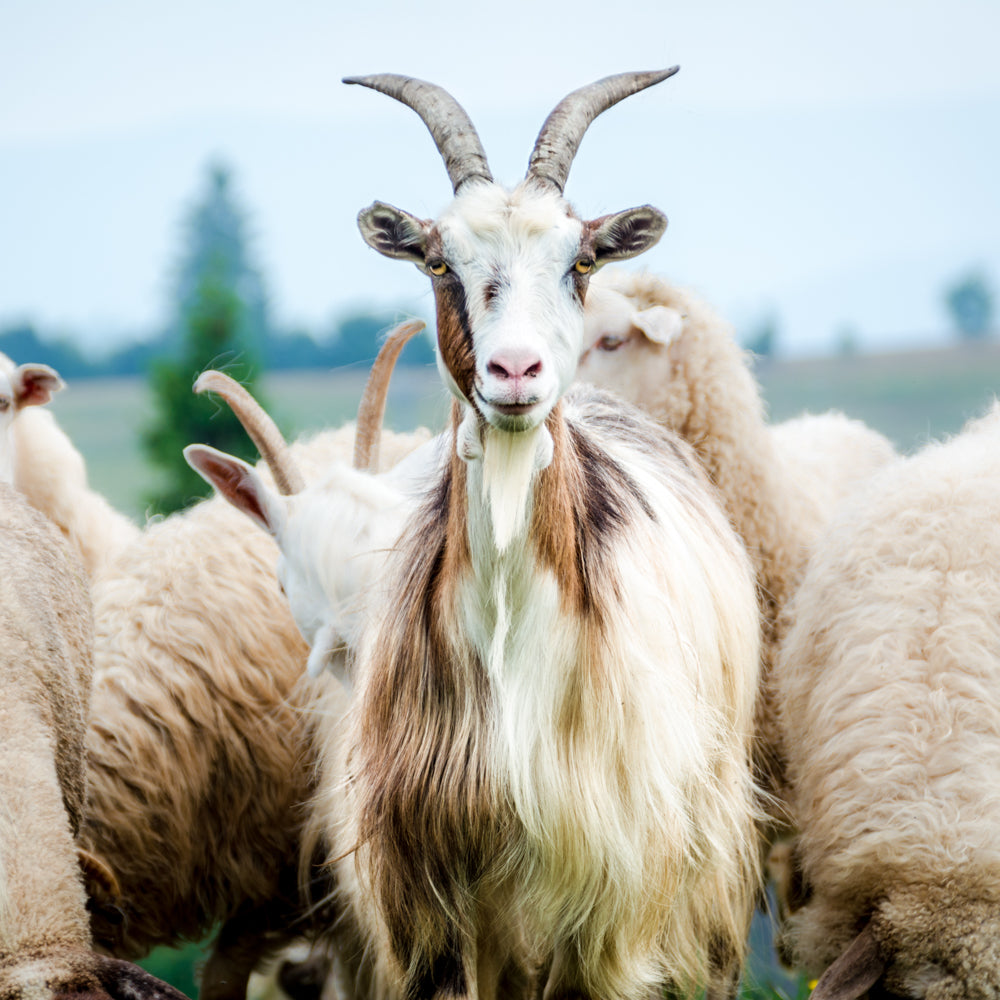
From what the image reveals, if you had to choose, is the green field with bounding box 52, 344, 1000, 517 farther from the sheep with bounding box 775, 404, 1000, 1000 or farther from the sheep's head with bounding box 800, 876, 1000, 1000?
the sheep's head with bounding box 800, 876, 1000, 1000

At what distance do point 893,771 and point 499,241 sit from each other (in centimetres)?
186

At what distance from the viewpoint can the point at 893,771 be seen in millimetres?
3232

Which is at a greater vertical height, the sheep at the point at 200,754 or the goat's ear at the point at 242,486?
the goat's ear at the point at 242,486

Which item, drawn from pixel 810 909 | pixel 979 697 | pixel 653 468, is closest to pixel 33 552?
pixel 653 468

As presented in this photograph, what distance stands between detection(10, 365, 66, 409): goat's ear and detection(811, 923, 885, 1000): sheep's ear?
3.75m

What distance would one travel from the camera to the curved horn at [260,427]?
4008 millimetres

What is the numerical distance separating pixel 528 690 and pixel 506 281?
38.6 inches

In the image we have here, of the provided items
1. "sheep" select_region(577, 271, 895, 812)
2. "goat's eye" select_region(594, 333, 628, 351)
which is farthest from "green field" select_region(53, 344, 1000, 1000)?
"goat's eye" select_region(594, 333, 628, 351)

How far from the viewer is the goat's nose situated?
2.39m

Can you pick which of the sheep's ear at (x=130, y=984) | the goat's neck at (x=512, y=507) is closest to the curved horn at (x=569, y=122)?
the goat's neck at (x=512, y=507)

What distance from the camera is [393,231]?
2.78 meters

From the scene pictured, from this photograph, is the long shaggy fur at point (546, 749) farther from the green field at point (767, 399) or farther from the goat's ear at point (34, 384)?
the goat's ear at point (34, 384)

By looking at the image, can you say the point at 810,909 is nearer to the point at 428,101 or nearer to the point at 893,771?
the point at 893,771

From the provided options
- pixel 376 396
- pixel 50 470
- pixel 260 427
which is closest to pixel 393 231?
pixel 260 427
